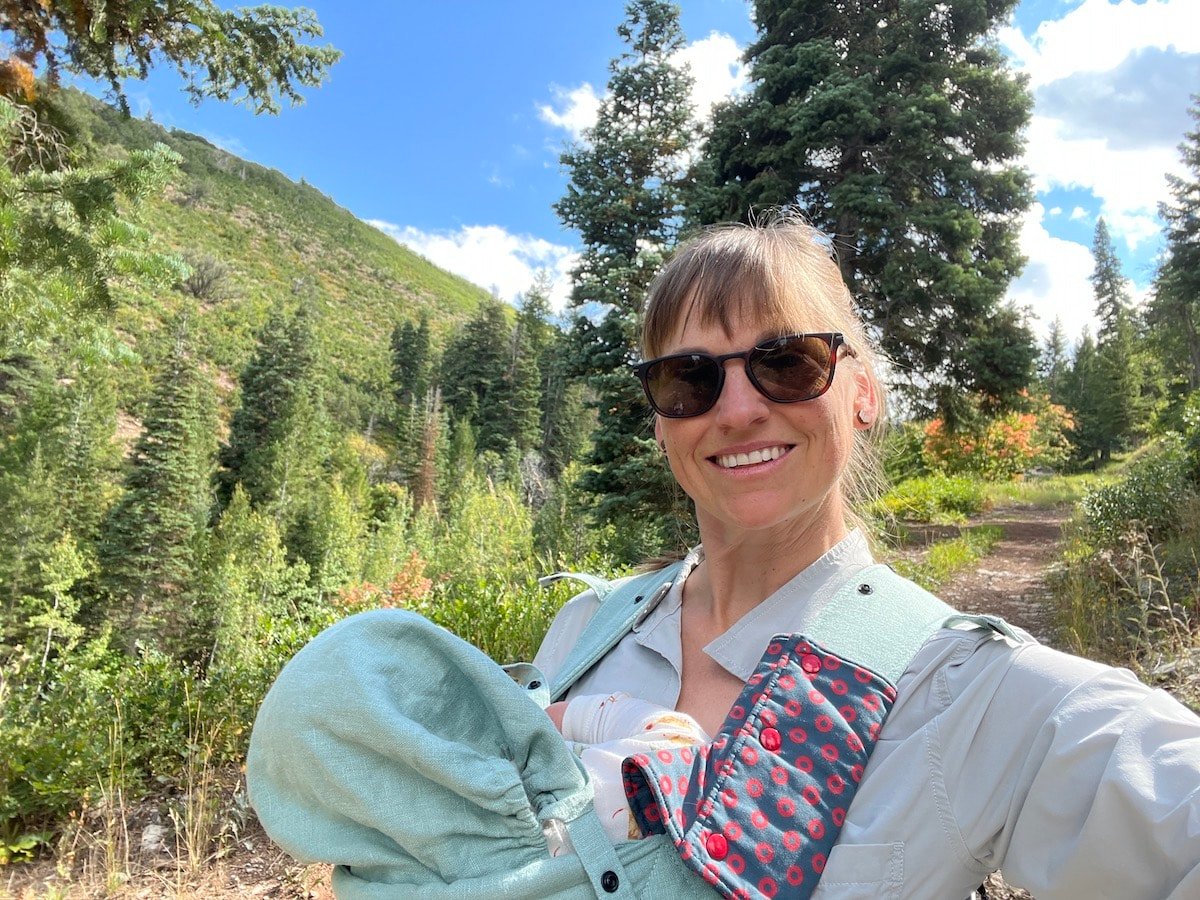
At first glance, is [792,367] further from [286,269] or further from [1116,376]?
[286,269]

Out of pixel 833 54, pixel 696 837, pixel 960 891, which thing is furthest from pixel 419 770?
pixel 833 54

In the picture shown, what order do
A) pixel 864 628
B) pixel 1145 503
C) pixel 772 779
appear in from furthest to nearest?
pixel 1145 503
pixel 864 628
pixel 772 779

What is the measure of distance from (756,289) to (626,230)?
1009 centimetres

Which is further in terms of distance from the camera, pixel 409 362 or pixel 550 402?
pixel 409 362

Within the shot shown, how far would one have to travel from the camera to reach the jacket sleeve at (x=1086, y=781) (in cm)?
70

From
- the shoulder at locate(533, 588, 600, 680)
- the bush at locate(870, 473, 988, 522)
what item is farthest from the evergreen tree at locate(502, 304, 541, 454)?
the shoulder at locate(533, 588, 600, 680)

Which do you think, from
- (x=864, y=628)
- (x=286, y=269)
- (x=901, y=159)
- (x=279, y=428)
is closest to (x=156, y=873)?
(x=864, y=628)

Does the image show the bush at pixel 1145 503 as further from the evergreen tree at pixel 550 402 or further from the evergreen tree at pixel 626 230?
the evergreen tree at pixel 550 402

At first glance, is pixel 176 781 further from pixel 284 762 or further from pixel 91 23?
pixel 91 23

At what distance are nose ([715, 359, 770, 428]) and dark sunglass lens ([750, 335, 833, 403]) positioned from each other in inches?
0.7

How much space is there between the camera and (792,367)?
4.09 feet

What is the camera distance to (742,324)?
1.27 m

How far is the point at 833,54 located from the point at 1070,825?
42.3 feet

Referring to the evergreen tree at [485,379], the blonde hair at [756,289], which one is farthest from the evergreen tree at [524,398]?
the blonde hair at [756,289]
